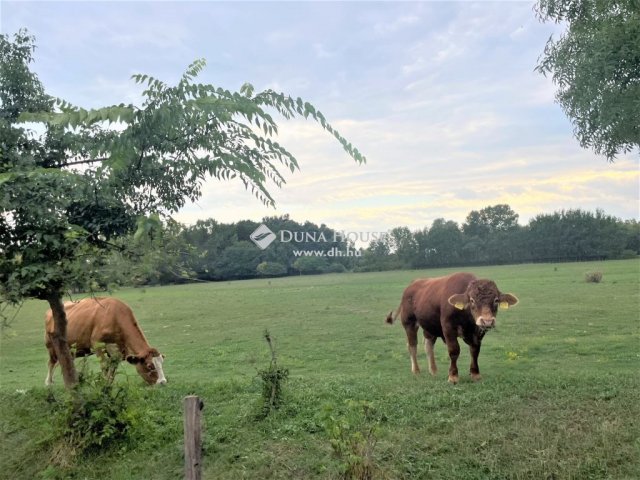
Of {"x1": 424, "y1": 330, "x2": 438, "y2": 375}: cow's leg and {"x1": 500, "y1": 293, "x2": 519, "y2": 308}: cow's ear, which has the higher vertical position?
{"x1": 500, "y1": 293, "x2": 519, "y2": 308}: cow's ear

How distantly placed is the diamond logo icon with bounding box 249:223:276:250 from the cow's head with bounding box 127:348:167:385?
34464mm

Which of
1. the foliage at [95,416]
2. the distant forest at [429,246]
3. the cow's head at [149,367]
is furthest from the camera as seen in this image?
the distant forest at [429,246]

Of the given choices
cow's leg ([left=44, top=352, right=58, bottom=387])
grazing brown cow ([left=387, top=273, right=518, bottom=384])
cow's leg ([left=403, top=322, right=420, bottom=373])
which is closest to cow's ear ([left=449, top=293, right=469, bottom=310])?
grazing brown cow ([left=387, top=273, right=518, bottom=384])

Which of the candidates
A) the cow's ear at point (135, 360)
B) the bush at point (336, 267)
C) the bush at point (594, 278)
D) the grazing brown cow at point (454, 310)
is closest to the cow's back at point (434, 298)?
the grazing brown cow at point (454, 310)

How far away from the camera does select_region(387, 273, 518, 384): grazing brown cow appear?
7902mm

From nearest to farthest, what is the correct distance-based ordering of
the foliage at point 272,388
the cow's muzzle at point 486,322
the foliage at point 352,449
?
the foliage at point 352,449 → the foliage at point 272,388 → the cow's muzzle at point 486,322

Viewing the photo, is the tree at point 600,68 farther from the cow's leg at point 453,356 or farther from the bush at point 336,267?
the bush at point 336,267

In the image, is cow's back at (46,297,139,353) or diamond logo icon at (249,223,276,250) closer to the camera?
cow's back at (46,297,139,353)

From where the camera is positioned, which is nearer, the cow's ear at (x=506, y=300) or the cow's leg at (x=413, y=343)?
the cow's ear at (x=506, y=300)

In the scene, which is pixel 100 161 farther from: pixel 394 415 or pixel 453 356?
pixel 453 356

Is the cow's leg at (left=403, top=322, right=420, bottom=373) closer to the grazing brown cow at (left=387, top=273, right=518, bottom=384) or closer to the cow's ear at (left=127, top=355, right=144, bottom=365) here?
the grazing brown cow at (left=387, top=273, right=518, bottom=384)

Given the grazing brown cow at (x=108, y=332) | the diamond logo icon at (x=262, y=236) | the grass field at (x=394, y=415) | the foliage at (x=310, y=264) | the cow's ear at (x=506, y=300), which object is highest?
the diamond logo icon at (x=262, y=236)

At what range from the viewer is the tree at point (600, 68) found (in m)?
6.96

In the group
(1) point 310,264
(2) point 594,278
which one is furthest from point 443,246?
(2) point 594,278
